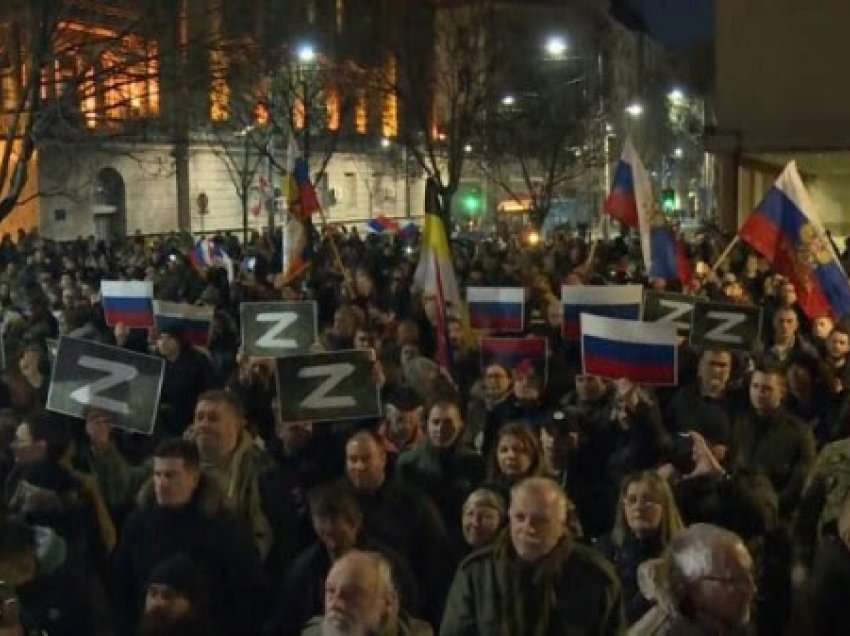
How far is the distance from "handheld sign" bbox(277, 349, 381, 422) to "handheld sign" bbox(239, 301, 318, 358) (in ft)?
8.97

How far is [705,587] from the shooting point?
3.68 metres

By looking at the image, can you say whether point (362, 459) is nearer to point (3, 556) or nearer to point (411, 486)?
point (411, 486)

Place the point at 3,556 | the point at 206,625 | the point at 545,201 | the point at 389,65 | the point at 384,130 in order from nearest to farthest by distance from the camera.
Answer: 1. the point at 206,625
2. the point at 3,556
3. the point at 545,201
4. the point at 389,65
5. the point at 384,130

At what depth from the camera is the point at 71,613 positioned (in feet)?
16.5

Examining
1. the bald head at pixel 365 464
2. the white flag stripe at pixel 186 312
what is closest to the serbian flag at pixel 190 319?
the white flag stripe at pixel 186 312

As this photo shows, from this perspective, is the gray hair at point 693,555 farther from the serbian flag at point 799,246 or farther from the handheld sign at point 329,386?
the serbian flag at point 799,246

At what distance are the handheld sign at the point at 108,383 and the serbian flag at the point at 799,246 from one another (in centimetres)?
571

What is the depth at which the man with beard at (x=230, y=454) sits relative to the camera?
6.12 meters

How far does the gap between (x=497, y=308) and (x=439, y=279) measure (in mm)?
1364

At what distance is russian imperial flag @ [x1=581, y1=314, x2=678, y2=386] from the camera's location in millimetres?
8031

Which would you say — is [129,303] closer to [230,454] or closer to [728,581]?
[230,454]

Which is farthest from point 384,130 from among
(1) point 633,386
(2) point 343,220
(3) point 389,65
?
(1) point 633,386

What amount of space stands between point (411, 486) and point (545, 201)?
34453 mm

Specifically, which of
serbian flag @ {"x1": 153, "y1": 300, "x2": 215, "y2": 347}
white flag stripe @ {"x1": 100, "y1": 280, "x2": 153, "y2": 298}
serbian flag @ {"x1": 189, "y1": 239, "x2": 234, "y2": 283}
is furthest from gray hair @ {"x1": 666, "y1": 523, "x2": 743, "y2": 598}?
serbian flag @ {"x1": 189, "y1": 239, "x2": 234, "y2": 283}
